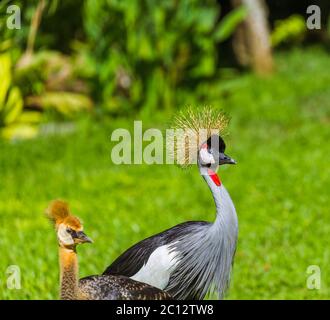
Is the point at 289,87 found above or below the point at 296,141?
above

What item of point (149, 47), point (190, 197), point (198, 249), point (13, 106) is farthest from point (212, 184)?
point (149, 47)

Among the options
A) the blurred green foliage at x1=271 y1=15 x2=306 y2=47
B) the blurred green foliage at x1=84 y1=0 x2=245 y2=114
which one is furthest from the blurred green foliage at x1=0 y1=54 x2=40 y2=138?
the blurred green foliage at x1=271 y1=15 x2=306 y2=47

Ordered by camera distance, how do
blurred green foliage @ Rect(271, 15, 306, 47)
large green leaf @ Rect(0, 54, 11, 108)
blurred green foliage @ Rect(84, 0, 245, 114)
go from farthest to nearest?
blurred green foliage @ Rect(271, 15, 306, 47), blurred green foliage @ Rect(84, 0, 245, 114), large green leaf @ Rect(0, 54, 11, 108)

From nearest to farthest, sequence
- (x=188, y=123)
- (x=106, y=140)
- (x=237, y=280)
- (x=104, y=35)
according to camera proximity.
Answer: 1. (x=188, y=123)
2. (x=237, y=280)
3. (x=106, y=140)
4. (x=104, y=35)

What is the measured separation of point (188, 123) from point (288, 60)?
407 inches

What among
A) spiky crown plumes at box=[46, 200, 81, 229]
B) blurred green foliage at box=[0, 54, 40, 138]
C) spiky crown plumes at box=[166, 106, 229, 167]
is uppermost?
blurred green foliage at box=[0, 54, 40, 138]

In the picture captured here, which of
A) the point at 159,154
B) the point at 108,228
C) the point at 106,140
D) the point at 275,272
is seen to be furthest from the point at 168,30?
the point at 159,154

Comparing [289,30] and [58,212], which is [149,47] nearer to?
[289,30]

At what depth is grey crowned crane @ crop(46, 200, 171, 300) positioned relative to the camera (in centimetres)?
205

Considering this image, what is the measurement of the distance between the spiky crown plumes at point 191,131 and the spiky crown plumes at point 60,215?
312 millimetres

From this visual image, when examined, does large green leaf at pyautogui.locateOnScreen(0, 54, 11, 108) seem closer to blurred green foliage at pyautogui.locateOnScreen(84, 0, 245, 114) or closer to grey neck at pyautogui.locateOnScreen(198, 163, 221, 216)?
blurred green foliage at pyautogui.locateOnScreen(84, 0, 245, 114)

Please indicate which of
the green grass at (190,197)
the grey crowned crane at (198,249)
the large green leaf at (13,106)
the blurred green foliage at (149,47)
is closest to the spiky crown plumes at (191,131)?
the grey crowned crane at (198,249)
